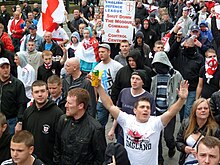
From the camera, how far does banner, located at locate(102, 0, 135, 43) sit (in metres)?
9.98

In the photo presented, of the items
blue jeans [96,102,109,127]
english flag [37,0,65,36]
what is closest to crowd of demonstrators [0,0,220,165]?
blue jeans [96,102,109,127]

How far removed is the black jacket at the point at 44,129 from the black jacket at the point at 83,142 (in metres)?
0.45

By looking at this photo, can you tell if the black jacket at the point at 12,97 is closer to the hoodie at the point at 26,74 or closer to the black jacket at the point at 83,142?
the hoodie at the point at 26,74

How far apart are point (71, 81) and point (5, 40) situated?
14.3ft

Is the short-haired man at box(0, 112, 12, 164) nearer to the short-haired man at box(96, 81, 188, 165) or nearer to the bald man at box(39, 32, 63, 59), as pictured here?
the short-haired man at box(96, 81, 188, 165)

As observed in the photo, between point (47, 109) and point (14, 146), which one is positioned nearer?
point (14, 146)

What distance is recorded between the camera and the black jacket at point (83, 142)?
4.70m

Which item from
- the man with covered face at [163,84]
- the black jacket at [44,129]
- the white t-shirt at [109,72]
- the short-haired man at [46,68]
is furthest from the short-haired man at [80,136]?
the short-haired man at [46,68]

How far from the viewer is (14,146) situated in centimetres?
416

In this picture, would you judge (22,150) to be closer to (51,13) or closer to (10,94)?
(10,94)

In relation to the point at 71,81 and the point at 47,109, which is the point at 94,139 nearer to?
the point at 47,109

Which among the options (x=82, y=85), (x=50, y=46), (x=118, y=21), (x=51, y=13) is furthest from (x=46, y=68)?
(x=118, y=21)

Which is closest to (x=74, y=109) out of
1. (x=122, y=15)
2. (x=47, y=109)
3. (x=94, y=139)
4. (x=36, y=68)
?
(x=94, y=139)

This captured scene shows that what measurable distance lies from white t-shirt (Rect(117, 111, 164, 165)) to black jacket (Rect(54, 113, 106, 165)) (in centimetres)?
47
